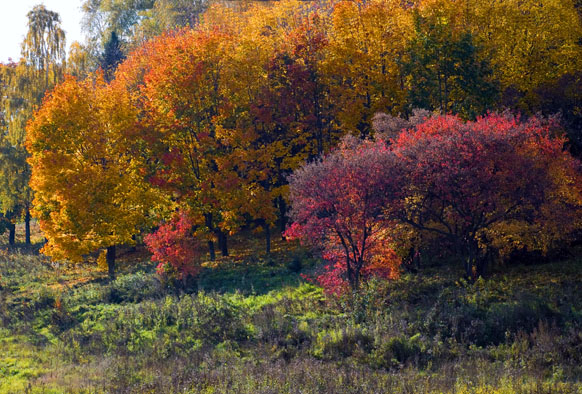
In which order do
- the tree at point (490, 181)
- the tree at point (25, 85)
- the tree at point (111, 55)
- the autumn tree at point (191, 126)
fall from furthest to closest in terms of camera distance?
the tree at point (111, 55)
the tree at point (25, 85)
the autumn tree at point (191, 126)
the tree at point (490, 181)

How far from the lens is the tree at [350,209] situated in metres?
21.4

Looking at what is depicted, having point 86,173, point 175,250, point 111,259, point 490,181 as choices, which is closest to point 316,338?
point 490,181

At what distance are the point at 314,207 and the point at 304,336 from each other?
Answer: 17.7 feet

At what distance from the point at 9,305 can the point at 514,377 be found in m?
24.9

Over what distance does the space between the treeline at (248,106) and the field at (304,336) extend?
6067 millimetres

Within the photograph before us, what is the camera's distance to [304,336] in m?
18.6

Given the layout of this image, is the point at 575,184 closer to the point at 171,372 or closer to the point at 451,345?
the point at 451,345

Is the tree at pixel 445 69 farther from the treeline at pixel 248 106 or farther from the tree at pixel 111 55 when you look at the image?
the tree at pixel 111 55

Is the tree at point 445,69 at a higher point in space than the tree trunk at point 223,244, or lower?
higher

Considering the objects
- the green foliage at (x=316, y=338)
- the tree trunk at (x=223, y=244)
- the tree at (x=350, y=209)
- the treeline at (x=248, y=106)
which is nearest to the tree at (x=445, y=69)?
the treeline at (x=248, y=106)

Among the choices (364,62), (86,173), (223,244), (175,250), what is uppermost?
(364,62)

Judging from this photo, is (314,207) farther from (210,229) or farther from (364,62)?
(364,62)

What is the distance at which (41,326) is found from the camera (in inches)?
977

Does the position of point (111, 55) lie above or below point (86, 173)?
above
